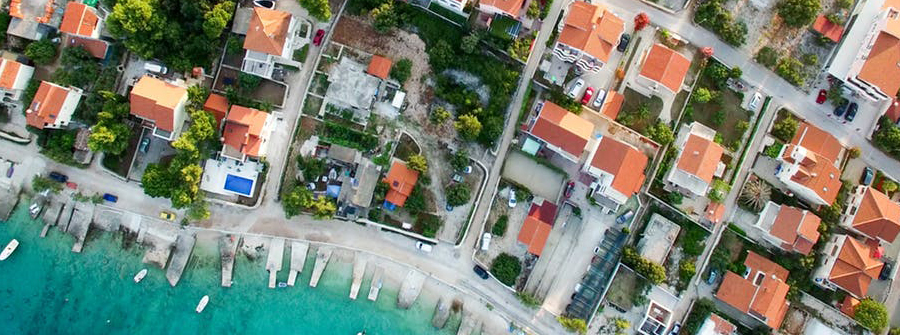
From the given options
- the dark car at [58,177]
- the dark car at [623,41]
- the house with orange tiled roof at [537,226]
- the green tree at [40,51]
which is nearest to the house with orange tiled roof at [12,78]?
the green tree at [40,51]

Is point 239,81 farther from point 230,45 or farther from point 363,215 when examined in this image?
point 363,215

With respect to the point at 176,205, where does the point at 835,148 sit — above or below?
above

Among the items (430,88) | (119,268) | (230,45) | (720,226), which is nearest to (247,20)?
(230,45)

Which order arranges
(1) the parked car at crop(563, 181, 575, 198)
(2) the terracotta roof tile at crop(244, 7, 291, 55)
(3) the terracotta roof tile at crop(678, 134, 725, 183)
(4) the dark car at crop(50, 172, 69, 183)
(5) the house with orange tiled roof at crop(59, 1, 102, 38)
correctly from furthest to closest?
(4) the dark car at crop(50, 172, 69, 183) → (1) the parked car at crop(563, 181, 575, 198) → (5) the house with orange tiled roof at crop(59, 1, 102, 38) → (3) the terracotta roof tile at crop(678, 134, 725, 183) → (2) the terracotta roof tile at crop(244, 7, 291, 55)

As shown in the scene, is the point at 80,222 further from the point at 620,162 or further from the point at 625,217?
the point at 625,217

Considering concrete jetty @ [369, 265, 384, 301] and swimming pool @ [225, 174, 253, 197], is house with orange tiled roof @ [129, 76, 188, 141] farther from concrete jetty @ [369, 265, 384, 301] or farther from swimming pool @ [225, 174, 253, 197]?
concrete jetty @ [369, 265, 384, 301]

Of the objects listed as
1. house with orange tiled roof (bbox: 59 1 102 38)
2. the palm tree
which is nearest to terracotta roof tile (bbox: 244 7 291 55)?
house with orange tiled roof (bbox: 59 1 102 38)
